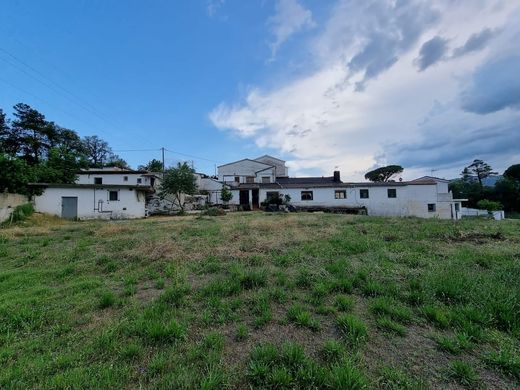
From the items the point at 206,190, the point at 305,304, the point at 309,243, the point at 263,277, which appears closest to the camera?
the point at 305,304

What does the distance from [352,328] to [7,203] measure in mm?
19526

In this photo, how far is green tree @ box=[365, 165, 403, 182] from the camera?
5238cm

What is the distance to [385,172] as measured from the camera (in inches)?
2115

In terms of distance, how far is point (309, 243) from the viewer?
7230 mm

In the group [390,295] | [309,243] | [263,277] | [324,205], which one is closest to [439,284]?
[390,295]

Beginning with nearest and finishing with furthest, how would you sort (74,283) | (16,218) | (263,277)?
(263,277)
(74,283)
(16,218)

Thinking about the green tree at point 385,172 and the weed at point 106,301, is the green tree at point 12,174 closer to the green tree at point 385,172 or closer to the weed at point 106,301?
the weed at point 106,301

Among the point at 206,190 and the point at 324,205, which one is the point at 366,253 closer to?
the point at 324,205

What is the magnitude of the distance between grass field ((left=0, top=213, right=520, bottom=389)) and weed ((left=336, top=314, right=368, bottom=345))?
0.01 metres

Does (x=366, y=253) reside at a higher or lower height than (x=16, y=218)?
lower

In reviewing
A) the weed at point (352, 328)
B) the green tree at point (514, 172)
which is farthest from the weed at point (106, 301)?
the green tree at point (514, 172)

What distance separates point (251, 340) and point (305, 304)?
1104 millimetres

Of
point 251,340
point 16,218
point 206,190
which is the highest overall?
point 206,190

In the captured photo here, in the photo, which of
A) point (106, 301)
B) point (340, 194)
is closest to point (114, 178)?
point (340, 194)
